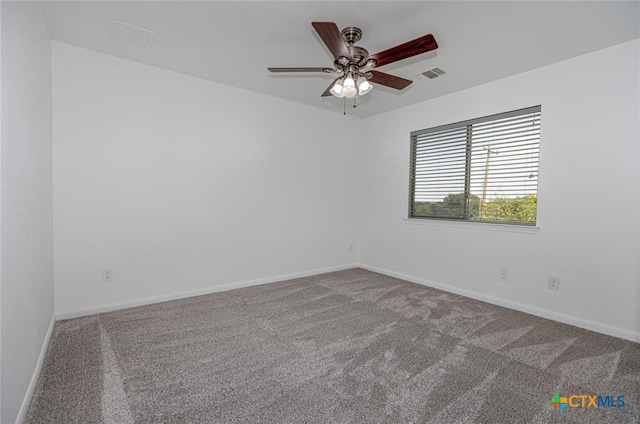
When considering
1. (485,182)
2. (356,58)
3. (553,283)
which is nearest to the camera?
(356,58)

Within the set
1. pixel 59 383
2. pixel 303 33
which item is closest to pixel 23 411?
pixel 59 383

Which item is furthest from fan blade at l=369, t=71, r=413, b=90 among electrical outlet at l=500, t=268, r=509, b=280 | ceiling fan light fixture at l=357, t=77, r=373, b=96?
electrical outlet at l=500, t=268, r=509, b=280

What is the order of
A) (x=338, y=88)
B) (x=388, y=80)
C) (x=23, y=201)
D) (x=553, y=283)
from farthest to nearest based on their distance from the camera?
1. (x=553, y=283)
2. (x=388, y=80)
3. (x=338, y=88)
4. (x=23, y=201)

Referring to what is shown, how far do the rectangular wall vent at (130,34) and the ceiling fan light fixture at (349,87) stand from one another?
1.68 meters

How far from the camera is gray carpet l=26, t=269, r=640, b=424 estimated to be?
1.55m

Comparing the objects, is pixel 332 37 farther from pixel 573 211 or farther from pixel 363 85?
pixel 573 211

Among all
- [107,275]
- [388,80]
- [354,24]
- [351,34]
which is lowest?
[107,275]

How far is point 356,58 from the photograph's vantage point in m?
2.12

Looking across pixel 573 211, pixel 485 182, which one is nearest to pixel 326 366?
pixel 573 211

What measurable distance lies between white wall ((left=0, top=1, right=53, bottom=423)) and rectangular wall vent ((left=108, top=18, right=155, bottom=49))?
0.44 meters

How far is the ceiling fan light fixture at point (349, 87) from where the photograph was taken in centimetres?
213

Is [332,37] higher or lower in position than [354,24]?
lower

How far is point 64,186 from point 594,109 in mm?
4755

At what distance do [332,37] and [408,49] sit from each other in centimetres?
51
